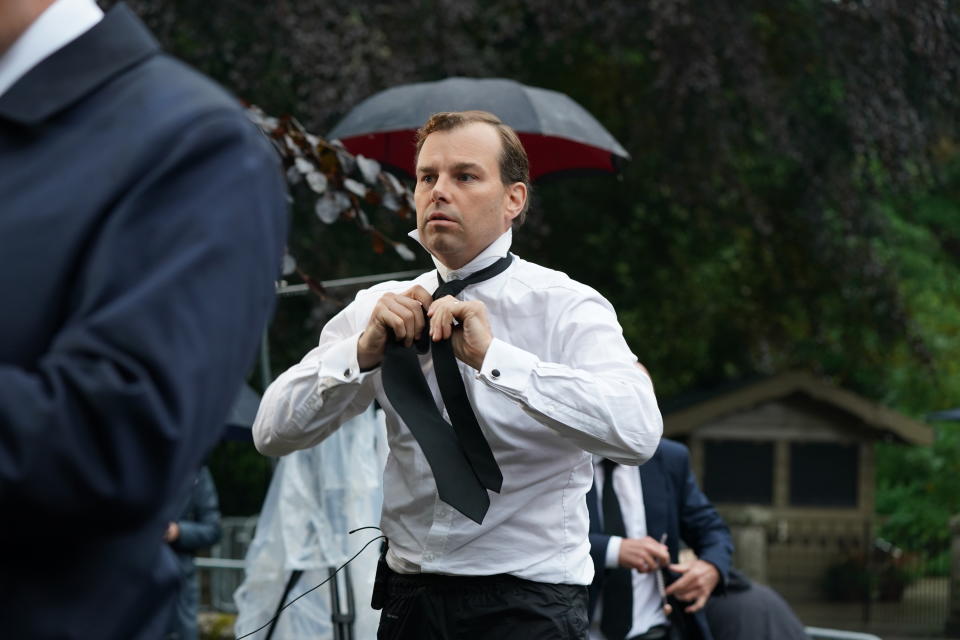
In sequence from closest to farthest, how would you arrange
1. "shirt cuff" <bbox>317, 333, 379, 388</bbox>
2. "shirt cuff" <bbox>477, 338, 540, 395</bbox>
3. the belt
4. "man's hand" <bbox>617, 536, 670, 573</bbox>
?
"shirt cuff" <bbox>477, 338, 540, 395</bbox>, "shirt cuff" <bbox>317, 333, 379, 388</bbox>, "man's hand" <bbox>617, 536, 670, 573</bbox>, the belt

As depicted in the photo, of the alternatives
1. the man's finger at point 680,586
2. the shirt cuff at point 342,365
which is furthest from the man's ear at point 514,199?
the man's finger at point 680,586

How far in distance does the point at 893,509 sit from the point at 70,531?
24.1 metres

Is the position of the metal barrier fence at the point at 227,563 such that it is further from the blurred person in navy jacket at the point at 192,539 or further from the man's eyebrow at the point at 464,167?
the man's eyebrow at the point at 464,167

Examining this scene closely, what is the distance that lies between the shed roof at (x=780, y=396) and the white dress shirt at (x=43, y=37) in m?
19.5

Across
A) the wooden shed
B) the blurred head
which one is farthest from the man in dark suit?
the wooden shed

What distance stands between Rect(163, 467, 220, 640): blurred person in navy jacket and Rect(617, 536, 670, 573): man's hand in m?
3.48

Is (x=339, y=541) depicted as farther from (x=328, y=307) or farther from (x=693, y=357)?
(x=693, y=357)

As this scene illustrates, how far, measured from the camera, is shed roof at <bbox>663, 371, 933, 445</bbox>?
20.7 m

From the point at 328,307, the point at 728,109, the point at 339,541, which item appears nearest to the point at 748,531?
the point at 728,109

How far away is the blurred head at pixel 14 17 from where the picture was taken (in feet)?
Answer: 4.50

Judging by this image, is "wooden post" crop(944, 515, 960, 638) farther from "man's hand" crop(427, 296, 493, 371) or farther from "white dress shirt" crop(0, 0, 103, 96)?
"white dress shirt" crop(0, 0, 103, 96)

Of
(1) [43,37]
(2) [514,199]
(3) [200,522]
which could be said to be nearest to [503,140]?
(2) [514,199]

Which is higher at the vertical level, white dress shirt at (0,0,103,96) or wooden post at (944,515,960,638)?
white dress shirt at (0,0,103,96)


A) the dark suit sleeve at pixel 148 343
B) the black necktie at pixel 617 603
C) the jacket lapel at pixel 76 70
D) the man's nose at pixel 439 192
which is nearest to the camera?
the dark suit sleeve at pixel 148 343
